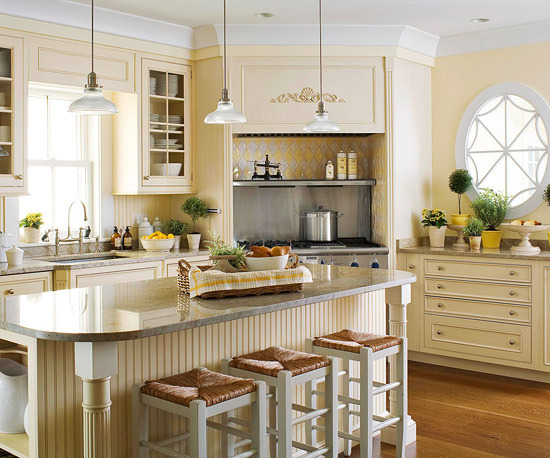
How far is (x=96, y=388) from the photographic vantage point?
2.24 metres

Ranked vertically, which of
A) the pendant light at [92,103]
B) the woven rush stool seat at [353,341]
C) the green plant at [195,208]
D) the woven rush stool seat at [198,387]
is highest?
the pendant light at [92,103]

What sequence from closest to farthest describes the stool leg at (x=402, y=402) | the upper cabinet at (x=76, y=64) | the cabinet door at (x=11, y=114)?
the stool leg at (x=402, y=402), the cabinet door at (x=11, y=114), the upper cabinet at (x=76, y=64)

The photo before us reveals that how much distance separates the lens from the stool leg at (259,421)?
101 inches

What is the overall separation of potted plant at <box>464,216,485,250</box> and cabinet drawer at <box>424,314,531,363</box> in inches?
23.1

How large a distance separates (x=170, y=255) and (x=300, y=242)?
118 centimetres

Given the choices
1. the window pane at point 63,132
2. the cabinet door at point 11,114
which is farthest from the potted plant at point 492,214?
the cabinet door at point 11,114

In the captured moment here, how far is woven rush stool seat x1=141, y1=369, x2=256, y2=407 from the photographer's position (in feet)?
7.98

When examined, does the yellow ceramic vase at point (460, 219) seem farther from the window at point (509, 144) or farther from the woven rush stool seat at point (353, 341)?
the woven rush stool seat at point (353, 341)

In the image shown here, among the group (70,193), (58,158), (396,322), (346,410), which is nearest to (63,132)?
(58,158)

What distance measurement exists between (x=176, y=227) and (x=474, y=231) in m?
2.37

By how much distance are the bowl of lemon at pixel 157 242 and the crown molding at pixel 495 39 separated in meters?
2.73

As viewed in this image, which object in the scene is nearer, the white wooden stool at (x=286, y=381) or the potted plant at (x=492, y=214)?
the white wooden stool at (x=286, y=381)

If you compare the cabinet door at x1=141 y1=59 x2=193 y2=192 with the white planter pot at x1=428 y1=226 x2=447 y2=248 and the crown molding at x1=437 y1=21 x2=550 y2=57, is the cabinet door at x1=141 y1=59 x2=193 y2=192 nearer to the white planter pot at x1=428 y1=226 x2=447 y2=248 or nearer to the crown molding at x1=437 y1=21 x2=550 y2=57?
the white planter pot at x1=428 y1=226 x2=447 y2=248

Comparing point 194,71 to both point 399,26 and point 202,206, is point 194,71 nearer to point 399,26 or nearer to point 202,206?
point 202,206
